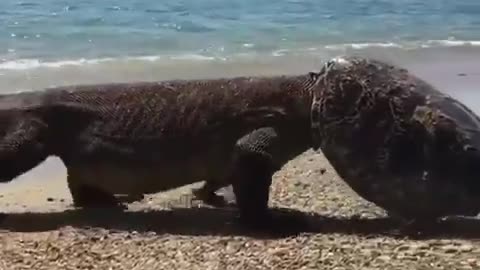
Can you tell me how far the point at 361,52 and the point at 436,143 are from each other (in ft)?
46.6

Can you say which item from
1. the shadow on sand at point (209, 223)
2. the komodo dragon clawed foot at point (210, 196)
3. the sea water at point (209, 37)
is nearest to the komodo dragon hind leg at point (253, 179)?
the shadow on sand at point (209, 223)

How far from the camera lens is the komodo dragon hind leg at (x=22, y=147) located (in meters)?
7.54

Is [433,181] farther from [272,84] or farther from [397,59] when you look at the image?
[397,59]

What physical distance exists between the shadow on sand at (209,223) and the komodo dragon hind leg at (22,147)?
15.0 inches

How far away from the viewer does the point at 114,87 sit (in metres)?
7.96

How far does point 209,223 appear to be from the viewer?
7.35 m

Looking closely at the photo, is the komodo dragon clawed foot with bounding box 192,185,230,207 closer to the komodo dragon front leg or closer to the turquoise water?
the komodo dragon front leg

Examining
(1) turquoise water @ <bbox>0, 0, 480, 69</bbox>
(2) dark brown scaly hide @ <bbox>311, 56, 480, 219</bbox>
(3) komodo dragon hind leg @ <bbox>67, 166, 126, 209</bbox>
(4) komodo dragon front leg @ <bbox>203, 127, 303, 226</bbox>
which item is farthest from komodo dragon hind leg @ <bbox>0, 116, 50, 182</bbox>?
(1) turquoise water @ <bbox>0, 0, 480, 69</bbox>

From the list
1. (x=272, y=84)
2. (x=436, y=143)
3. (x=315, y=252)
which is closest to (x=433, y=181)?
(x=436, y=143)

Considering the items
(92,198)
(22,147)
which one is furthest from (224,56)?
(22,147)

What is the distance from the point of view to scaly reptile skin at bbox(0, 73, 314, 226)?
7453mm

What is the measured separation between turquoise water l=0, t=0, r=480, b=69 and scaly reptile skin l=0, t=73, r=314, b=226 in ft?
29.8

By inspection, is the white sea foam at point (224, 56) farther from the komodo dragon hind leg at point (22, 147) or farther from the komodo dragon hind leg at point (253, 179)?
the komodo dragon hind leg at point (253, 179)

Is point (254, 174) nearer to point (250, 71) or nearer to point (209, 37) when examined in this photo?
point (250, 71)
